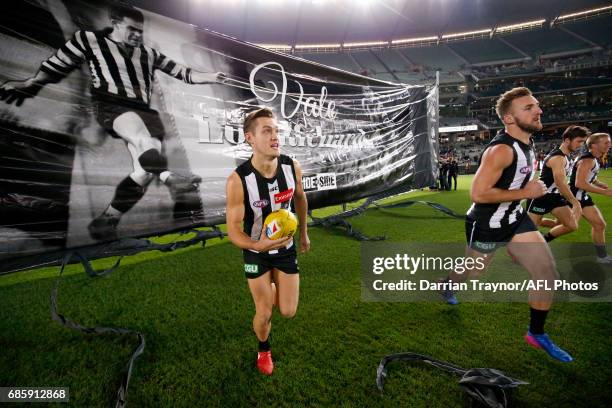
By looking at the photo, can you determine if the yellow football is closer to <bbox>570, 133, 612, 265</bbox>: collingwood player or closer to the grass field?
the grass field

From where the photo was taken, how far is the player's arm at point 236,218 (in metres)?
1.92

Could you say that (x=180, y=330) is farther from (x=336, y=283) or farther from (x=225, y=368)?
(x=336, y=283)

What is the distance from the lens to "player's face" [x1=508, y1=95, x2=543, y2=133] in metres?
2.46

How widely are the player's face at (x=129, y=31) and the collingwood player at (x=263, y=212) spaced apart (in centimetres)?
284

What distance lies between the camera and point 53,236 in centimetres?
327

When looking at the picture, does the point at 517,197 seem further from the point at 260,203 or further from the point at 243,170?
the point at 243,170

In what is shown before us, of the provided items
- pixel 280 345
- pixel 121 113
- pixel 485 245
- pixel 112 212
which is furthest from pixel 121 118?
pixel 485 245

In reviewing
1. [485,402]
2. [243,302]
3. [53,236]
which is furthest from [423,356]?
[53,236]

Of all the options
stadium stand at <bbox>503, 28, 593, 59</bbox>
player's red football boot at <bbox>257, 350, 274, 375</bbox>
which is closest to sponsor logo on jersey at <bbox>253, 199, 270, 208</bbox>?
player's red football boot at <bbox>257, 350, 274, 375</bbox>

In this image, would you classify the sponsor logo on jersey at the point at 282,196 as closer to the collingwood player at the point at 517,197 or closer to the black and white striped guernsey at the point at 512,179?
the collingwood player at the point at 517,197

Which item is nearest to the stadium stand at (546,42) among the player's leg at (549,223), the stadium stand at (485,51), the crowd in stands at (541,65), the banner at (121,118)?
the crowd in stands at (541,65)

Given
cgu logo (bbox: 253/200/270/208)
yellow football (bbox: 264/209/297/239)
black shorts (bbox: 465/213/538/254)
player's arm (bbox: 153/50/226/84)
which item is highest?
player's arm (bbox: 153/50/226/84)

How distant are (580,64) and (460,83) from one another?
13.4m

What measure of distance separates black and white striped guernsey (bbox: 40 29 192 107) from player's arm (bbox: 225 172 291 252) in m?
2.68
